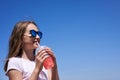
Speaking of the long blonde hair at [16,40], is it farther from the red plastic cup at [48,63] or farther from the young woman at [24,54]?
the red plastic cup at [48,63]

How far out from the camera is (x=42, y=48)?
319 inches

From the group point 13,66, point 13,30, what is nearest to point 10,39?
point 13,30

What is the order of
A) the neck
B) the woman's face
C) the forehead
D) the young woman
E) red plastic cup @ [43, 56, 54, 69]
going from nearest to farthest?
red plastic cup @ [43, 56, 54, 69] → the young woman → the woman's face → the neck → the forehead

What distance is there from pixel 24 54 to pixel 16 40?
344 mm

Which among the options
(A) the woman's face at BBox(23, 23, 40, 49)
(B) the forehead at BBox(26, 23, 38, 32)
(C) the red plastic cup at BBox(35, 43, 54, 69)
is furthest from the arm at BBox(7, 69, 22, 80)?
(B) the forehead at BBox(26, 23, 38, 32)

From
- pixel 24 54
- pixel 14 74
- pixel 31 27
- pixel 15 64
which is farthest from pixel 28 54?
pixel 14 74

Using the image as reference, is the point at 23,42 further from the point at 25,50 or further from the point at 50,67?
the point at 50,67

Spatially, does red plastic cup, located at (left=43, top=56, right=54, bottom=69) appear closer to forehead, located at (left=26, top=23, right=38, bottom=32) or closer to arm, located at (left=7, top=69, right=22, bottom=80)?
arm, located at (left=7, top=69, right=22, bottom=80)

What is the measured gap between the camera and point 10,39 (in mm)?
8875

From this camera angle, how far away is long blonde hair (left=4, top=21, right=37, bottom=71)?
871cm

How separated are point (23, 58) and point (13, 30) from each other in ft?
2.28

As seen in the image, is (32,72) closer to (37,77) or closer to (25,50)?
(37,77)

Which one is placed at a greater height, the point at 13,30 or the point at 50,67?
the point at 13,30

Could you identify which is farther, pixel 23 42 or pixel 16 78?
pixel 23 42
